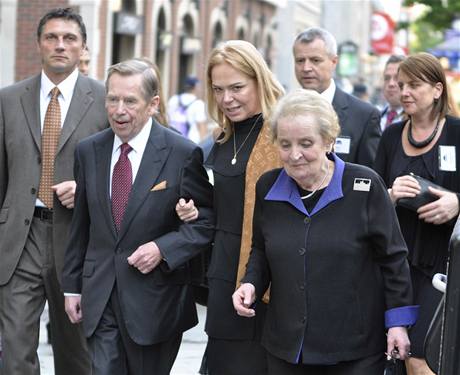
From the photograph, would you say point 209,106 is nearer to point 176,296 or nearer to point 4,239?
point 176,296

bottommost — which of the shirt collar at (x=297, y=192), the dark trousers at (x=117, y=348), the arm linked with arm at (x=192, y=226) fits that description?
the dark trousers at (x=117, y=348)

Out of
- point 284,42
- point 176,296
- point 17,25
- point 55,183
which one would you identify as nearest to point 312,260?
point 176,296

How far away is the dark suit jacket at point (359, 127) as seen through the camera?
769 cm

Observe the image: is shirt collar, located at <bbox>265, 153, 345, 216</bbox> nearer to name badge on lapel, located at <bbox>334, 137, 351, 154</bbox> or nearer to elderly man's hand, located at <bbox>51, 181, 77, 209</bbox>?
elderly man's hand, located at <bbox>51, 181, 77, 209</bbox>

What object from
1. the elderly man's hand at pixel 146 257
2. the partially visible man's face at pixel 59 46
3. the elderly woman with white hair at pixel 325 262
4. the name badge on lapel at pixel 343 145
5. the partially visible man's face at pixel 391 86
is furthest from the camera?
the partially visible man's face at pixel 391 86

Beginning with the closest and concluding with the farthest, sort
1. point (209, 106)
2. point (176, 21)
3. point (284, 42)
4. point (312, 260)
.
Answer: point (312, 260) → point (209, 106) → point (176, 21) → point (284, 42)

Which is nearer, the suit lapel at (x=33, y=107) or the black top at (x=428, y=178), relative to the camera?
the black top at (x=428, y=178)

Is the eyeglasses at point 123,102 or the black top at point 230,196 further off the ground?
the eyeglasses at point 123,102

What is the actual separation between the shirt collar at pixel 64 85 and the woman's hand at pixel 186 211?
4.40 feet

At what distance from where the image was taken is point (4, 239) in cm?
688

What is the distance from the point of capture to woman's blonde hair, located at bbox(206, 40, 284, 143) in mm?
5902

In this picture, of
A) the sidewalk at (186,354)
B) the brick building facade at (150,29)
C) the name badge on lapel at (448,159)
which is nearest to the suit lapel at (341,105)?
the name badge on lapel at (448,159)

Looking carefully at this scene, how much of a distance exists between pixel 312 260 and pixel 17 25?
1790 centimetres

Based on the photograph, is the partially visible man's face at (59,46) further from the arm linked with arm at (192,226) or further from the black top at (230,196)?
the black top at (230,196)
